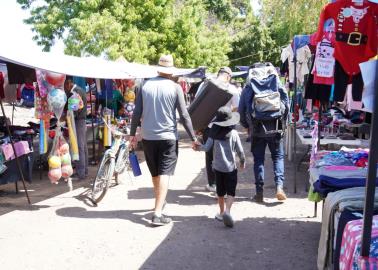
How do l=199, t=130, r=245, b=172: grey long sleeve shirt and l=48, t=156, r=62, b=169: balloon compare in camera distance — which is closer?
l=199, t=130, r=245, b=172: grey long sleeve shirt

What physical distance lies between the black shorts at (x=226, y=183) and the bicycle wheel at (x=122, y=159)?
7.55ft

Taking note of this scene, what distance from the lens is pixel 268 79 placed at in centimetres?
657

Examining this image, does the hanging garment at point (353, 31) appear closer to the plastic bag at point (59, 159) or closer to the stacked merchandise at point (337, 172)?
the stacked merchandise at point (337, 172)

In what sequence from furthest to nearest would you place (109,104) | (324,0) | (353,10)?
(324,0)
(109,104)
(353,10)

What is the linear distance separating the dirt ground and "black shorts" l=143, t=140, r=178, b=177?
0.69 metres

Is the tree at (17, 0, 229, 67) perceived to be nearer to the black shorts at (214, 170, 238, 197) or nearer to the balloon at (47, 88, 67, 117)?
the balloon at (47, 88, 67, 117)

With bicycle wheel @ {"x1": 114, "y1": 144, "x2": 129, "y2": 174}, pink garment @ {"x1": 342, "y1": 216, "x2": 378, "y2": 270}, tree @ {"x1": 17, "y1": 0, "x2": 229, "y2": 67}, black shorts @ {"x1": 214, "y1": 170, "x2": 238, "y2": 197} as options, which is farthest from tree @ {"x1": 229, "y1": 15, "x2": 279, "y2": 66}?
pink garment @ {"x1": 342, "y1": 216, "x2": 378, "y2": 270}

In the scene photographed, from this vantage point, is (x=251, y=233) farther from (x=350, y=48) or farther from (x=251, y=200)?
(x=350, y=48)

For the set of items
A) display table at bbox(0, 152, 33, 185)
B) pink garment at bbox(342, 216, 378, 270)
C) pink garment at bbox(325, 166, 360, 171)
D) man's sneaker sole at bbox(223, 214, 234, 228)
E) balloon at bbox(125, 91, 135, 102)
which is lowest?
man's sneaker sole at bbox(223, 214, 234, 228)

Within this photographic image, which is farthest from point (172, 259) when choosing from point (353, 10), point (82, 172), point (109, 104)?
point (109, 104)

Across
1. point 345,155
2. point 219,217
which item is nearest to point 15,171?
point 219,217

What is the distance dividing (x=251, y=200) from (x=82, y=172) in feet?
10.9

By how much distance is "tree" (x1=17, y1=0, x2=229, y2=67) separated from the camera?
15398mm

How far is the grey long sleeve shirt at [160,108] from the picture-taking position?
5.59 metres
